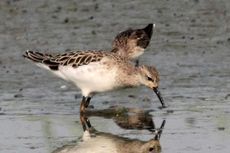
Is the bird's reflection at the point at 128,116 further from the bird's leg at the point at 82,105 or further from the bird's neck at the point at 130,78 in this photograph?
the bird's neck at the point at 130,78

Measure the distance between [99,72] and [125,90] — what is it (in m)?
1.63

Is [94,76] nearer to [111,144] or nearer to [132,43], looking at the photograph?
[111,144]

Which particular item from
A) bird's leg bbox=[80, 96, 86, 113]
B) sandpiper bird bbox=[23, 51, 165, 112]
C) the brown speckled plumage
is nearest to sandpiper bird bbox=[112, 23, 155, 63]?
the brown speckled plumage

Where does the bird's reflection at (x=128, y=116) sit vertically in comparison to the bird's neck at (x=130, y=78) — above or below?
below

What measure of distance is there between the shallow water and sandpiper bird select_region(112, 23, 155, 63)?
555mm

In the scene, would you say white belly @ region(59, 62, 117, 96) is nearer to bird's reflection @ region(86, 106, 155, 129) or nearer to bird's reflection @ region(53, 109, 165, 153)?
bird's reflection @ region(86, 106, 155, 129)

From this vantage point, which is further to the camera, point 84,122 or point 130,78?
point 130,78

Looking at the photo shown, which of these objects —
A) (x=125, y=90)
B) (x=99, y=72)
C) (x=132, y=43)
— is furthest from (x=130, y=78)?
(x=132, y=43)

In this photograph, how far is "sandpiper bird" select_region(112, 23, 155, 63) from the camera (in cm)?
1457

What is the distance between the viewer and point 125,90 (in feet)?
46.7

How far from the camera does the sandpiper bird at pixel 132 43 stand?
1457 centimetres

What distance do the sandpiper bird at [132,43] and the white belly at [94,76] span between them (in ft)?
5.57

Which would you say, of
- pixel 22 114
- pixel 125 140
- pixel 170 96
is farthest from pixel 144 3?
pixel 125 140

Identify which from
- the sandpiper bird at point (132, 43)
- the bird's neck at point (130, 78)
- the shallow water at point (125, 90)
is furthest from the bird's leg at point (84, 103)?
the sandpiper bird at point (132, 43)
